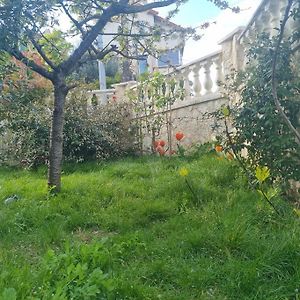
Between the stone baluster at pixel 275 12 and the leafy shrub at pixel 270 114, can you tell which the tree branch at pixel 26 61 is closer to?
the leafy shrub at pixel 270 114

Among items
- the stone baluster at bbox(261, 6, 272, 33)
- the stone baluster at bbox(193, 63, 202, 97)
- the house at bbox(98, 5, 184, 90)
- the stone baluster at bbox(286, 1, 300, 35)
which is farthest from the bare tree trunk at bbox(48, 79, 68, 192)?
the stone baluster at bbox(193, 63, 202, 97)

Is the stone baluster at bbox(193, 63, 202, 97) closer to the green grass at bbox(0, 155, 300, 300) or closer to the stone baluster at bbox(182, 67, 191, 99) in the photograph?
the stone baluster at bbox(182, 67, 191, 99)

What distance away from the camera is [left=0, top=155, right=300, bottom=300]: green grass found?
2350 mm

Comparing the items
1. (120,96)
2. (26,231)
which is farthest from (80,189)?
(120,96)

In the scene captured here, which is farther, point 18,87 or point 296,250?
point 18,87

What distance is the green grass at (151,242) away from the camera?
92.5 inches

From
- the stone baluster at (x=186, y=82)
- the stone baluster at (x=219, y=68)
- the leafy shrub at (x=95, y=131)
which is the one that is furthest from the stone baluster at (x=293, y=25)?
the leafy shrub at (x=95, y=131)

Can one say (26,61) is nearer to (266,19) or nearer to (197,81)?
(266,19)

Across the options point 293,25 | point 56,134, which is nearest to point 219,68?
point 293,25

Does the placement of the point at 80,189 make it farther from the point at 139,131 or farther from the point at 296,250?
the point at 139,131

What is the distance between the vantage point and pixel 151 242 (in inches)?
125

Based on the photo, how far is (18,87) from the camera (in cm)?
368

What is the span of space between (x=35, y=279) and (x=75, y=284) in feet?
1.07

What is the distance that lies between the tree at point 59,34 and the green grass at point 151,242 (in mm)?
903
